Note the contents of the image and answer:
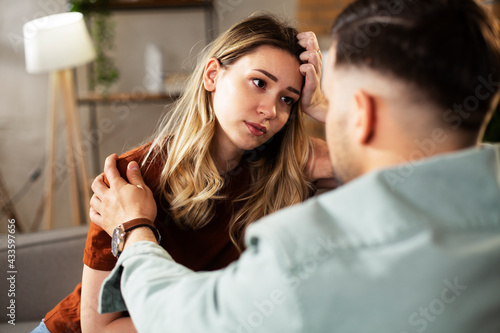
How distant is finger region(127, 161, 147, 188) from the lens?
3.74 feet

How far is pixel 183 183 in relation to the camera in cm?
125

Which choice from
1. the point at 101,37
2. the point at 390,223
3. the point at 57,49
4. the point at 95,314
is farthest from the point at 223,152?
the point at 101,37

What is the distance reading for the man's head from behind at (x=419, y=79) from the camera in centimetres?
67

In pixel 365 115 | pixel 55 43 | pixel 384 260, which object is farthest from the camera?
pixel 55 43

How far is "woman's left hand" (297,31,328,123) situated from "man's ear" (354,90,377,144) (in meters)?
0.57

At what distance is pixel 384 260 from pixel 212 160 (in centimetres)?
78

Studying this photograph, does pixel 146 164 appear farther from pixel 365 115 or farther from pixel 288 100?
pixel 365 115

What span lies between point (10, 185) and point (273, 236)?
339 cm

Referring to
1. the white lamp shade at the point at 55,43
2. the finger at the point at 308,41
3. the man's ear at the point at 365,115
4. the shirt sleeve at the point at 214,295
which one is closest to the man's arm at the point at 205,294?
the shirt sleeve at the point at 214,295

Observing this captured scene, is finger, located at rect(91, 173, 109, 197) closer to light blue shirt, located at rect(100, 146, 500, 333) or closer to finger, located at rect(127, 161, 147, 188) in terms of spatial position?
finger, located at rect(127, 161, 147, 188)

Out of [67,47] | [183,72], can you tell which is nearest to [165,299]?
[67,47]

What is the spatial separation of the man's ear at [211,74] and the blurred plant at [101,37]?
6.89 feet

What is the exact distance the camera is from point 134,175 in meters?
1.17

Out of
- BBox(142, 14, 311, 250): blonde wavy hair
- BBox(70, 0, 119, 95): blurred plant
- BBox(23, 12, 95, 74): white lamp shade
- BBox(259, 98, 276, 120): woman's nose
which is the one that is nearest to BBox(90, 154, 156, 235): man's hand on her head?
BBox(142, 14, 311, 250): blonde wavy hair
